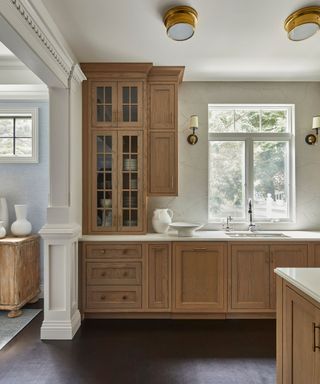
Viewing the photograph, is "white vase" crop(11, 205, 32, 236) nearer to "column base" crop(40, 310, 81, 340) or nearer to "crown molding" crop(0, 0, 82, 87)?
"column base" crop(40, 310, 81, 340)

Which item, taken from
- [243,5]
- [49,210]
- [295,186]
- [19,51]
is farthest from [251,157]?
[19,51]

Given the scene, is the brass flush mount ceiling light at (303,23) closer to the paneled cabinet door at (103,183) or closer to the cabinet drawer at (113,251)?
the paneled cabinet door at (103,183)

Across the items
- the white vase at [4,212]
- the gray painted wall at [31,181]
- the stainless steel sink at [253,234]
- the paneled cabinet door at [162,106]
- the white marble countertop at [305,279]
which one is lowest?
the stainless steel sink at [253,234]

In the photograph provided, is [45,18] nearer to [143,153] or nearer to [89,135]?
[89,135]

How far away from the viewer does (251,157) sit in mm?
3666

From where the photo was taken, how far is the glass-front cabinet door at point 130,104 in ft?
10.4

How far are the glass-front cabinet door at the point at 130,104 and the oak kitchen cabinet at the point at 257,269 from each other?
5.56 ft

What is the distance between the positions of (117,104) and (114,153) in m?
0.54

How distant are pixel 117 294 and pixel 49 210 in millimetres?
1092

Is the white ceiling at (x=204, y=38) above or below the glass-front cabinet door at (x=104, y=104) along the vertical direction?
above

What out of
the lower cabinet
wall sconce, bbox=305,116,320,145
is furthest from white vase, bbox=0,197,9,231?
wall sconce, bbox=305,116,320,145

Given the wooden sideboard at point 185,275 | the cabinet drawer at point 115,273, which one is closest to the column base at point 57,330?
the wooden sideboard at point 185,275

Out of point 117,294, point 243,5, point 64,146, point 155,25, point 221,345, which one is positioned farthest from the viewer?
point 117,294

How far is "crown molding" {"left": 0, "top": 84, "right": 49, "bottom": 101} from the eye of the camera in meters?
3.40
